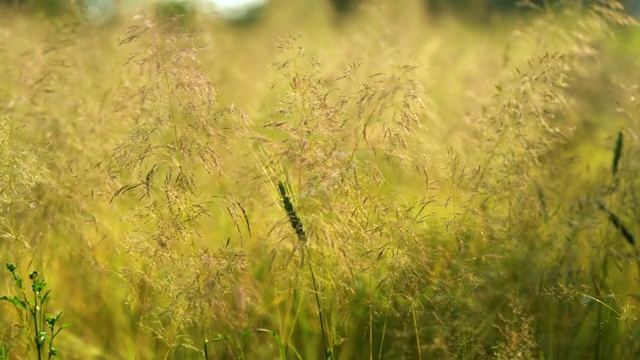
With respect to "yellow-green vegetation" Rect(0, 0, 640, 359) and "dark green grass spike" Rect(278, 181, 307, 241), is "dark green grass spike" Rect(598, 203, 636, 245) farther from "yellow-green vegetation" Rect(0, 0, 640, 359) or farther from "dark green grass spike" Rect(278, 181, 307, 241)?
"dark green grass spike" Rect(278, 181, 307, 241)

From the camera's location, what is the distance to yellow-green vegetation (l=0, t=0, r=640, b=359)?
1.93 meters

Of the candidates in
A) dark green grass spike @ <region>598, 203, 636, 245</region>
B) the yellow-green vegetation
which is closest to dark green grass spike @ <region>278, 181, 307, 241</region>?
the yellow-green vegetation

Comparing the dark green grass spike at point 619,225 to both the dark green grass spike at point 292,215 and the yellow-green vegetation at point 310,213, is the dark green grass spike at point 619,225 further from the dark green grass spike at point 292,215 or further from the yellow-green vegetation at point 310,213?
the dark green grass spike at point 292,215

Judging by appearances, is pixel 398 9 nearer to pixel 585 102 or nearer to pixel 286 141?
pixel 585 102

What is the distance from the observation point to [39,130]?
2.79m

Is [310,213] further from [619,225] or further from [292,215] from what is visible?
[619,225]

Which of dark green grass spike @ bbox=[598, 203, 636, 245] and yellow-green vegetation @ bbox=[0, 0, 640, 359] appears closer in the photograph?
yellow-green vegetation @ bbox=[0, 0, 640, 359]

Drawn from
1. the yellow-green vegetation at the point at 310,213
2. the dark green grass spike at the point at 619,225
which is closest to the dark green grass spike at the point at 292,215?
A: the yellow-green vegetation at the point at 310,213

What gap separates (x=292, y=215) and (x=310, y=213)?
0.05m

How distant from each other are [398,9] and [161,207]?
3.92 metres

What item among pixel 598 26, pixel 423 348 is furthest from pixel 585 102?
pixel 423 348

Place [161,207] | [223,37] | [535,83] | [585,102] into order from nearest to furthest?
[161,207], [535,83], [585,102], [223,37]

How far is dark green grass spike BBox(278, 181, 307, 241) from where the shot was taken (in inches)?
73.7

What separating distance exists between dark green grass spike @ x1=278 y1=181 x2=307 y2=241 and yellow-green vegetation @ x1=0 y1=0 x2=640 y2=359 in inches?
0.6
